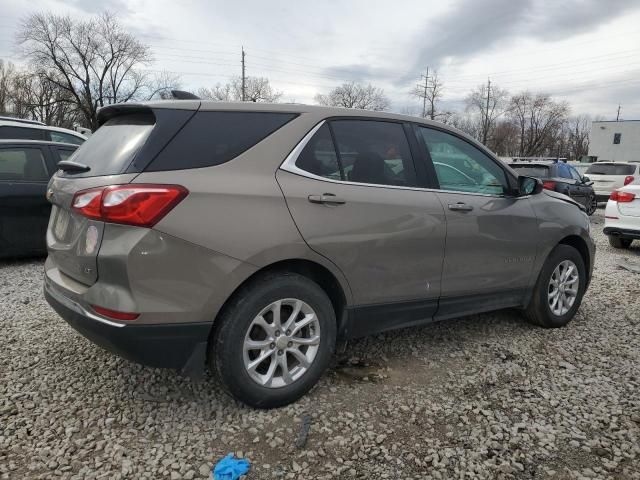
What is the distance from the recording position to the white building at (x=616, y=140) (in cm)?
5846

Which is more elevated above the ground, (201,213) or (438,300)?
(201,213)

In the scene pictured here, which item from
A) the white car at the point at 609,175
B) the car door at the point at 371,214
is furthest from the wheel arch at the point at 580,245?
the white car at the point at 609,175

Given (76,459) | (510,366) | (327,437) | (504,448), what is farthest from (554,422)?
(76,459)

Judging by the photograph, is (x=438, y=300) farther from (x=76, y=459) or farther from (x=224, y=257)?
(x=76, y=459)

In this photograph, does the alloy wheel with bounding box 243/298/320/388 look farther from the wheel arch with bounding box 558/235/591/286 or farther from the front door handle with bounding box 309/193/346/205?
the wheel arch with bounding box 558/235/591/286

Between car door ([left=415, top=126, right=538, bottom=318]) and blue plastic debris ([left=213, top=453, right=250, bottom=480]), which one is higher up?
car door ([left=415, top=126, right=538, bottom=318])

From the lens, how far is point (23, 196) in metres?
5.84

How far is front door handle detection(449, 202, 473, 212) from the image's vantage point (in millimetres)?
3379

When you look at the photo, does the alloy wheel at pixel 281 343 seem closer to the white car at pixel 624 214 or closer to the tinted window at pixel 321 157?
the tinted window at pixel 321 157

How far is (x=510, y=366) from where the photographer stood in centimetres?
351

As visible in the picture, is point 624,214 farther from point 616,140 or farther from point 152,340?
point 616,140

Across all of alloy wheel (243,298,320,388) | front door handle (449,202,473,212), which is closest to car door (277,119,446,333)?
front door handle (449,202,473,212)

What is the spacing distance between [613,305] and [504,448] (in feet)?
11.0

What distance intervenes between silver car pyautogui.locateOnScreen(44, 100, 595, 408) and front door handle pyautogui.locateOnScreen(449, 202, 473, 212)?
0.01 m
